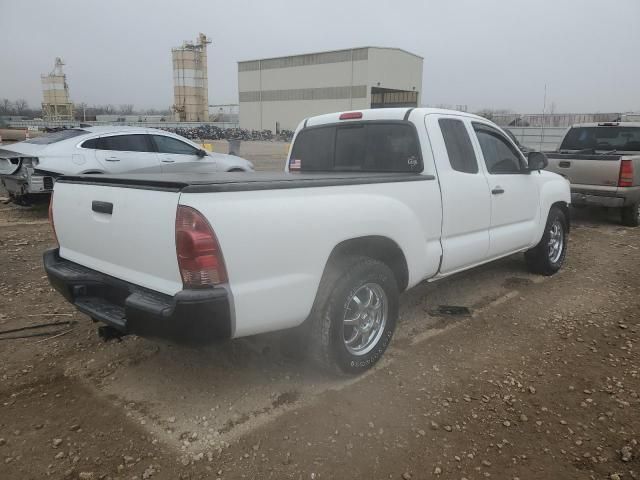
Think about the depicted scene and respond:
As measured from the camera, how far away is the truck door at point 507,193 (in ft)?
15.2

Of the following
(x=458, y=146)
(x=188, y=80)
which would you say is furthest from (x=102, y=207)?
(x=188, y=80)

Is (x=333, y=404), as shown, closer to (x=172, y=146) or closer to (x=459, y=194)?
(x=459, y=194)

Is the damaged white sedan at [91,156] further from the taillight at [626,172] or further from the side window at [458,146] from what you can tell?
the taillight at [626,172]

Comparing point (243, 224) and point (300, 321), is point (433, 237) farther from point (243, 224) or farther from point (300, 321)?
point (243, 224)

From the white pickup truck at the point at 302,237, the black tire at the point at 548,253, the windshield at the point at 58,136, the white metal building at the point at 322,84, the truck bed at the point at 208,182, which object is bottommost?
the black tire at the point at 548,253

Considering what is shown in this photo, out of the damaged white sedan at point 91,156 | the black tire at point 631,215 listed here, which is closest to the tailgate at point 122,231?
the damaged white sedan at point 91,156

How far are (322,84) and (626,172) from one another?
51.8m

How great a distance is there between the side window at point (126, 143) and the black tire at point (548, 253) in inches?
269

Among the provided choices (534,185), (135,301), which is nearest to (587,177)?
(534,185)

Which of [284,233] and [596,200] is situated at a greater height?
[284,233]

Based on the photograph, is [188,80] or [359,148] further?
[188,80]

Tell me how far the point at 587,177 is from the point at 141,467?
878cm

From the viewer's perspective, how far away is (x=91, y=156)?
8.34 meters

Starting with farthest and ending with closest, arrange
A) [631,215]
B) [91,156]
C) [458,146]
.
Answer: [631,215] → [91,156] → [458,146]
